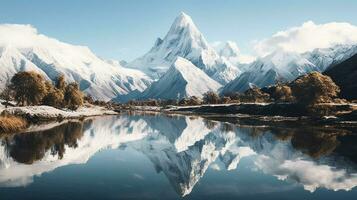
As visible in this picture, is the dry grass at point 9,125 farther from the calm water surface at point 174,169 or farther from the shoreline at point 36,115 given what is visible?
the calm water surface at point 174,169

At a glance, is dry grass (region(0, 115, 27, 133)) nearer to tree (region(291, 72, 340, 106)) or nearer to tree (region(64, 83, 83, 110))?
tree (region(64, 83, 83, 110))

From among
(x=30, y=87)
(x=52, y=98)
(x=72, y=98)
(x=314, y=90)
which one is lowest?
(x=52, y=98)

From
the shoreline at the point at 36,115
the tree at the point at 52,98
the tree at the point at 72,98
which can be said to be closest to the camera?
the shoreline at the point at 36,115

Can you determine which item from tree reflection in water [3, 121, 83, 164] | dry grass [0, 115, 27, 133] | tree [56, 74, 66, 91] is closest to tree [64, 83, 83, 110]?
tree [56, 74, 66, 91]

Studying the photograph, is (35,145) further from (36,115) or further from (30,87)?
(30,87)

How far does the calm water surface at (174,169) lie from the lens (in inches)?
1496

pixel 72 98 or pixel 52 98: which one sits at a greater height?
pixel 72 98

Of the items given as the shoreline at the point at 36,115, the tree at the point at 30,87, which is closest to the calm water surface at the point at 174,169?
the shoreline at the point at 36,115

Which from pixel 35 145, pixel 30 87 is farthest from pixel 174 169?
pixel 30 87

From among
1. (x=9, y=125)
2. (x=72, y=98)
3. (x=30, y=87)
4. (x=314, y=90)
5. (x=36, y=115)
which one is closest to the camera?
(x=9, y=125)

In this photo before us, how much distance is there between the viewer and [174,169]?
170ft

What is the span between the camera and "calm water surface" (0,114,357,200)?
125ft

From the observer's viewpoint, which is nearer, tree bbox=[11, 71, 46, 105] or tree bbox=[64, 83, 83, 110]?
tree bbox=[11, 71, 46, 105]

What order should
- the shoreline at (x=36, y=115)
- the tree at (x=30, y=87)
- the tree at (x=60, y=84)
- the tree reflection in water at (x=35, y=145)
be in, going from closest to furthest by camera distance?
the tree reflection in water at (x=35, y=145) → the shoreline at (x=36, y=115) → the tree at (x=30, y=87) → the tree at (x=60, y=84)
